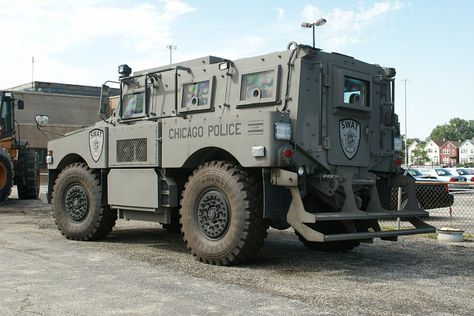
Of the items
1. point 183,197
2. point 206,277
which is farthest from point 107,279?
point 183,197

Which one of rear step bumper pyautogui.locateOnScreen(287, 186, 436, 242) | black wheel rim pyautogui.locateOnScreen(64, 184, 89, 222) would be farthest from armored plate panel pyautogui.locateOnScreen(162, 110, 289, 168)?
black wheel rim pyautogui.locateOnScreen(64, 184, 89, 222)

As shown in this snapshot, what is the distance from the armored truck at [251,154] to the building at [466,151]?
493 ft

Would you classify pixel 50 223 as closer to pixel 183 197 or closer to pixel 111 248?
pixel 111 248

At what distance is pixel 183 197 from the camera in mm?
7863

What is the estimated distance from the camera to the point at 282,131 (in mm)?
6816

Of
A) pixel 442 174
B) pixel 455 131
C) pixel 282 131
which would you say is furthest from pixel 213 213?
pixel 455 131

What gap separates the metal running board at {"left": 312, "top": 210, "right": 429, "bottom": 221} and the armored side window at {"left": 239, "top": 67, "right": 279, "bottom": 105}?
1648mm

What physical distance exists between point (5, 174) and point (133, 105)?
7.92 meters

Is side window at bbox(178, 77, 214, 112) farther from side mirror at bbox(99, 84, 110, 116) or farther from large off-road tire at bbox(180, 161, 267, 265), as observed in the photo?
side mirror at bbox(99, 84, 110, 116)

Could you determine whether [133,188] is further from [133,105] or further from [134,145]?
[133,105]

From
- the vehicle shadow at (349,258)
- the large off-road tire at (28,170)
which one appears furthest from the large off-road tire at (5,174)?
the vehicle shadow at (349,258)

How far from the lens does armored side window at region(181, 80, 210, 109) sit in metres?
8.18

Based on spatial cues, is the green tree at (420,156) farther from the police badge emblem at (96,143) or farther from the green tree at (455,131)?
the police badge emblem at (96,143)

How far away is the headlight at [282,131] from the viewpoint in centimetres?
678
